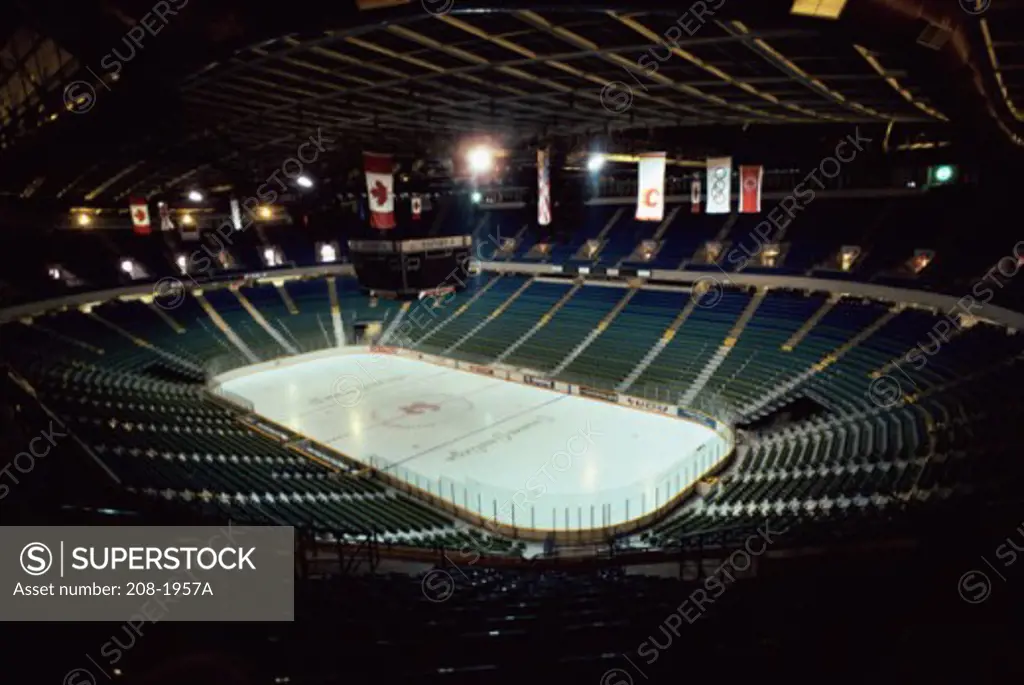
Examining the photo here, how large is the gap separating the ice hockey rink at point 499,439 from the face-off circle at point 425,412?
0.05 meters

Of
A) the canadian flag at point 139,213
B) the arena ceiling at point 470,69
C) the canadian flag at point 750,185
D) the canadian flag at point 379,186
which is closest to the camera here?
the arena ceiling at point 470,69

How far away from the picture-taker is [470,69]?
12664 mm

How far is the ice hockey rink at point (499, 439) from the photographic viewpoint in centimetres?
1753

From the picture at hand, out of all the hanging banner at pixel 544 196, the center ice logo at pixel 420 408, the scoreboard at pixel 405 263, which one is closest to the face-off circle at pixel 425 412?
the center ice logo at pixel 420 408

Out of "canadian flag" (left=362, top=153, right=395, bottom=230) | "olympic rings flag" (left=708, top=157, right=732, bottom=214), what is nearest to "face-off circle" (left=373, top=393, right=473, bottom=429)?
"canadian flag" (left=362, top=153, right=395, bottom=230)

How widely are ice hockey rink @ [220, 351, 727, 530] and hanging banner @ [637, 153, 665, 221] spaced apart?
9241 millimetres

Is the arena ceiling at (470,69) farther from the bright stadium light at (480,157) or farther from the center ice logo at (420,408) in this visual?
the center ice logo at (420,408)

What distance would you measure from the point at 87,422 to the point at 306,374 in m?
16.1

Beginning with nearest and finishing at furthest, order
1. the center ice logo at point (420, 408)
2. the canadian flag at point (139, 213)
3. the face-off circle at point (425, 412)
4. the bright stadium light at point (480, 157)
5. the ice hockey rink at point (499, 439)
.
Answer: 1. the ice hockey rink at point (499, 439)
2. the bright stadium light at point (480, 157)
3. the face-off circle at point (425, 412)
4. the center ice logo at point (420, 408)
5. the canadian flag at point (139, 213)

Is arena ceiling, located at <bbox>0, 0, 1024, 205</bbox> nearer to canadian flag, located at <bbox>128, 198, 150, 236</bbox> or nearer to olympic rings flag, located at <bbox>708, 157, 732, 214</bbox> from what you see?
olympic rings flag, located at <bbox>708, 157, 732, 214</bbox>

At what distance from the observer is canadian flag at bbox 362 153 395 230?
62.3 ft

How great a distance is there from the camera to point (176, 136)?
64.6 feet

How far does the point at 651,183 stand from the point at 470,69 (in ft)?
31.9

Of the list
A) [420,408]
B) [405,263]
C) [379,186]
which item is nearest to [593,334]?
[420,408]
